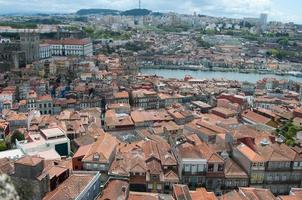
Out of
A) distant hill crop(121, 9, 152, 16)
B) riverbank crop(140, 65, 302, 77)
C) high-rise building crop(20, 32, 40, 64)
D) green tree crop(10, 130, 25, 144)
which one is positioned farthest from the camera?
distant hill crop(121, 9, 152, 16)

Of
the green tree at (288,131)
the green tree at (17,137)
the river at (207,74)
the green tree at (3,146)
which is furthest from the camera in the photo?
the river at (207,74)

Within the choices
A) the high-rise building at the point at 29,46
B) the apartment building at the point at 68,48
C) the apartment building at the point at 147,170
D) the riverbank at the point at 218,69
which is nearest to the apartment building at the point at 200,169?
the apartment building at the point at 147,170

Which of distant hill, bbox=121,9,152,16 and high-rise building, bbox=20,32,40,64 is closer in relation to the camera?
high-rise building, bbox=20,32,40,64

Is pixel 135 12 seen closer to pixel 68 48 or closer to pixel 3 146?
pixel 68 48

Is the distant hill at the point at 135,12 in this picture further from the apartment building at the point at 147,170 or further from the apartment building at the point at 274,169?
the apartment building at the point at 274,169

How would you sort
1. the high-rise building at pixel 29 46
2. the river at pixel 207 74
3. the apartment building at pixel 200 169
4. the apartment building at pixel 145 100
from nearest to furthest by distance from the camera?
the apartment building at pixel 200 169 < the apartment building at pixel 145 100 < the high-rise building at pixel 29 46 < the river at pixel 207 74

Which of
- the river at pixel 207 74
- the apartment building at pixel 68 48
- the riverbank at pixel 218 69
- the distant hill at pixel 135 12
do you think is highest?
the distant hill at pixel 135 12

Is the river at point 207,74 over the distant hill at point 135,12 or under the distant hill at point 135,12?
under

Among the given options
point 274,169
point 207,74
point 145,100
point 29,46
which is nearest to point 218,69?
point 207,74

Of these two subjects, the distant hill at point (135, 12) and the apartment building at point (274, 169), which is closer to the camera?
the apartment building at point (274, 169)

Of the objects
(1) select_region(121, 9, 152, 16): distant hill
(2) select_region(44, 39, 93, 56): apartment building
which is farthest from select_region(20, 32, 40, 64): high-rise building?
(1) select_region(121, 9, 152, 16): distant hill

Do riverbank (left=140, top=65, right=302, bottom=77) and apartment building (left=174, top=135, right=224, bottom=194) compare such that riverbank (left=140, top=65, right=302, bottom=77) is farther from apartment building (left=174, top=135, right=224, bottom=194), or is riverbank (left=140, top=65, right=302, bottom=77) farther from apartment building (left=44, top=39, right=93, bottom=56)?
apartment building (left=174, top=135, right=224, bottom=194)

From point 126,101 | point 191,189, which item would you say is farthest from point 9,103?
point 191,189
